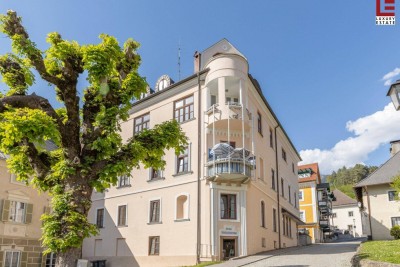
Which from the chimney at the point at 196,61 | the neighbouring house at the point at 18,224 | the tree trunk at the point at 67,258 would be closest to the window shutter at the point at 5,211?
the neighbouring house at the point at 18,224

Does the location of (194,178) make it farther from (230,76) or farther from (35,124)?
(35,124)

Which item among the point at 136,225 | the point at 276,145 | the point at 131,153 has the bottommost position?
the point at 136,225

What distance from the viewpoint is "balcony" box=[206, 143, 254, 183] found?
2195cm

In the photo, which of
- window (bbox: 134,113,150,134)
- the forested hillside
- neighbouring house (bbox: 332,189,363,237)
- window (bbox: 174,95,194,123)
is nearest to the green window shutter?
window (bbox: 134,113,150,134)

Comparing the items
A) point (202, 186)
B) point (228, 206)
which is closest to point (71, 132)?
point (202, 186)

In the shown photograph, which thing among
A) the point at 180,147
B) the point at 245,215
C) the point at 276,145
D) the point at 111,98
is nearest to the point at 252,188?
the point at 245,215

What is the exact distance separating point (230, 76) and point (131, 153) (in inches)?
534

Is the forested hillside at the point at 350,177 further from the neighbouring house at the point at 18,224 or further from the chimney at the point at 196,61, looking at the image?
the neighbouring house at the point at 18,224

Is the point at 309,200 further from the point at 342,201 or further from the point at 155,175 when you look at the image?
the point at 155,175

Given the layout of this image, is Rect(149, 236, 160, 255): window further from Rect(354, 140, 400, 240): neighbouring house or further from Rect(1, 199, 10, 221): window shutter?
Rect(354, 140, 400, 240): neighbouring house

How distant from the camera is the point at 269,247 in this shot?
27.4 m

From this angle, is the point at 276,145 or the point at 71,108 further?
the point at 276,145

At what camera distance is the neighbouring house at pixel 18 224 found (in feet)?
87.2

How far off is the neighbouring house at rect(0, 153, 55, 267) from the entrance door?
13.1 m
